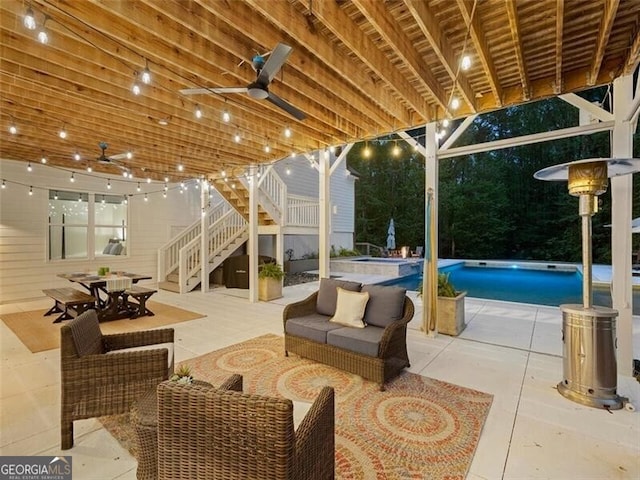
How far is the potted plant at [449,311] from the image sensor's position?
485 cm

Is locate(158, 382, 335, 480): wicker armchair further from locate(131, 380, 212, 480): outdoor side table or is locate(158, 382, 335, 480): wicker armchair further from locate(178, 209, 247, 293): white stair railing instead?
locate(178, 209, 247, 293): white stair railing

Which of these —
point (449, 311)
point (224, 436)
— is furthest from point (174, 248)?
point (224, 436)

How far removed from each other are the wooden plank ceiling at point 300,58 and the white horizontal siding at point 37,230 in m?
3.26

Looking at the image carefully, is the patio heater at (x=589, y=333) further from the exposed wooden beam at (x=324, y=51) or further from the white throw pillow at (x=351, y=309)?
the exposed wooden beam at (x=324, y=51)

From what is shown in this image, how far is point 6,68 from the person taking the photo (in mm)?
3314

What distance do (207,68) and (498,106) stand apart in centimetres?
372

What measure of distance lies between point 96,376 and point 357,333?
2339 mm

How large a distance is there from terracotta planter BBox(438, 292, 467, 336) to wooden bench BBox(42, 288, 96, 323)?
578 cm

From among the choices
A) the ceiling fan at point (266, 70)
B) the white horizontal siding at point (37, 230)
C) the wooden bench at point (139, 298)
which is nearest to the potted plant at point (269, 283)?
the wooden bench at point (139, 298)

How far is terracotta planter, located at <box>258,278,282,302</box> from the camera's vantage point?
24.6 feet

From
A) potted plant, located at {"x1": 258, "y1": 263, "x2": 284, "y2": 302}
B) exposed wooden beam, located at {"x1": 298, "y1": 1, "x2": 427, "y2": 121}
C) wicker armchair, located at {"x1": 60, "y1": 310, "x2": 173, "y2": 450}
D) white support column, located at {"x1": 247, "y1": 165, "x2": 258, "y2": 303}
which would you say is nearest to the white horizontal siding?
white support column, located at {"x1": 247, "y1": 165, "x2": 258, "y2": 303}

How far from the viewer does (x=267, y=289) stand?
752cm

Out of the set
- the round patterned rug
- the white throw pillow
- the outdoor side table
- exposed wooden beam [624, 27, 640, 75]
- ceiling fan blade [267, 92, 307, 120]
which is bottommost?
the round patterned rug

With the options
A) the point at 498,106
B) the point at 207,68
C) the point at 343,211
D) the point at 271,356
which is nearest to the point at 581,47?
the point at 498,106
